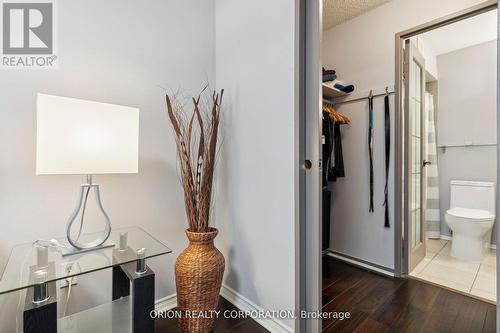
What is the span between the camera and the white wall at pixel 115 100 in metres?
1.18

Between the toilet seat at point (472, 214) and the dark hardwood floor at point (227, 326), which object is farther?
the toilet seat at point (472, 214)

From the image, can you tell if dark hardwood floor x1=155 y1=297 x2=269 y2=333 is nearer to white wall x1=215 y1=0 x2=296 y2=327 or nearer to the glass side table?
white wall x1=215 y1=0 x2=296 y2=327

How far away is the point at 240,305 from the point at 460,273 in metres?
2.10

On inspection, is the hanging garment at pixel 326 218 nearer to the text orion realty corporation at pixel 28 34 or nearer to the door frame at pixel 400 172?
the door frame at pixel 400 172

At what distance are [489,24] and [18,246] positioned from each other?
4.43 m

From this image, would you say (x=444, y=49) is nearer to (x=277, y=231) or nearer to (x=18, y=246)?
(x=277, y=231)

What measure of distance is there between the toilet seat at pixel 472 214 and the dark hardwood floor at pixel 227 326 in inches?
98.0

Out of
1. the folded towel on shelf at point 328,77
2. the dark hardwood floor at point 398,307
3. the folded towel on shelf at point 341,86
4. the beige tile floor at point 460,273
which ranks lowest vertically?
the dark hardwood floor at point 398,307

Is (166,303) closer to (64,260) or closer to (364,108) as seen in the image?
(64,260)

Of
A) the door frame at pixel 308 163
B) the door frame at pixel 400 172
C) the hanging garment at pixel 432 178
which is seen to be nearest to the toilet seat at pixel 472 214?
the hanging garment at pixel 432 178

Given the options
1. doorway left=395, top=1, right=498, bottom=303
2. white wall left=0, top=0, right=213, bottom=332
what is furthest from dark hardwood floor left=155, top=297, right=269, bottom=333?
doorway left=395, top=1, right=498, bottom=303

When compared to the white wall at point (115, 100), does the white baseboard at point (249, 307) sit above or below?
below

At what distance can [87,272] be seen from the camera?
92 centimetres

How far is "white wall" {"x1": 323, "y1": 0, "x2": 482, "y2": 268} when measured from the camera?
2.21m
